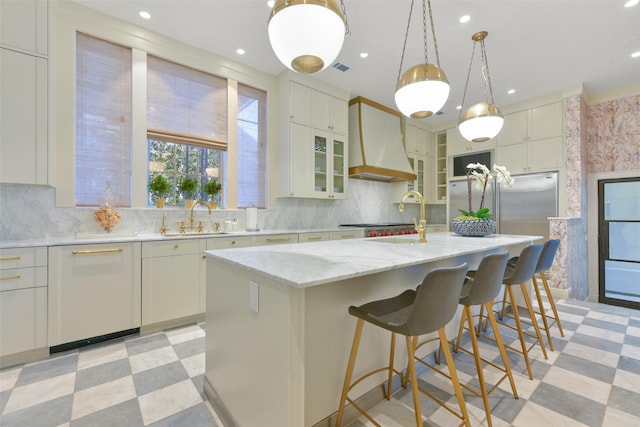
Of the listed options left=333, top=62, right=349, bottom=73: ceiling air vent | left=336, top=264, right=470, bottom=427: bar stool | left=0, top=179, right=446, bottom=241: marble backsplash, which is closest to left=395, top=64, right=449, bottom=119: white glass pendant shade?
left=336, top=264, right=470, bottom=427: bar stool

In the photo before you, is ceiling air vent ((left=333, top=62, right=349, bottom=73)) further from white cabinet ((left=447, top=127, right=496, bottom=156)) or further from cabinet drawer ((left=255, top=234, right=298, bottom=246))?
white cabinet ((left=447, top=127, right=496, bottom=156))

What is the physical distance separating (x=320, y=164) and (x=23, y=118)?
3159mm

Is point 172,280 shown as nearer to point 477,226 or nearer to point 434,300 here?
point 434,300

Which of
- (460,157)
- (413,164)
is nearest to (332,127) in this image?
(413,164)

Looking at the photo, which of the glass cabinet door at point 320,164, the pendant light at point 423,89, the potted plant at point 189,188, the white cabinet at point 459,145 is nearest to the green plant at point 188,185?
the potted plant at point 189,188

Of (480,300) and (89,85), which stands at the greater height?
(89,85)

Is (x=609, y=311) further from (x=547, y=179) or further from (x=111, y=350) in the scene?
(x=111, y=350)

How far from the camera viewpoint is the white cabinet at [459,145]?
5.15 meters

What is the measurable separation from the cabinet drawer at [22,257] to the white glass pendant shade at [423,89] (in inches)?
115

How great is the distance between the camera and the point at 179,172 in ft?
11.0

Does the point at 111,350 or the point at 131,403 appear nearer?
the point at 131,403

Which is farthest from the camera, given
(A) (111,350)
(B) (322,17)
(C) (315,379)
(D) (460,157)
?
(D) (460,157)

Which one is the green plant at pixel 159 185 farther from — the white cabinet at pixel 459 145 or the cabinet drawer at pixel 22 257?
the white cabinet at pixel 459 145

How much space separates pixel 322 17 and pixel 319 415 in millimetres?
1883
